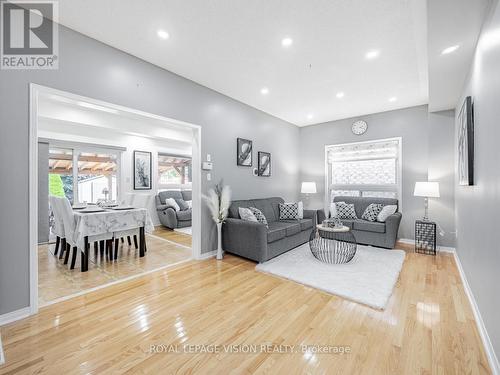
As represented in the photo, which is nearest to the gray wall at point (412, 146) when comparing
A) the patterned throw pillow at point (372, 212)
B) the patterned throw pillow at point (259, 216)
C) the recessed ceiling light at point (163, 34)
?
the patterned throw pillow at point (372, 212)

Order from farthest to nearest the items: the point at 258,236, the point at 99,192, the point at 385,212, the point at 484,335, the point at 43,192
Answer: the point at 99,192 < the point at 43,192 < the point at 385,212 < the point at 258,236 < the point at 484,335

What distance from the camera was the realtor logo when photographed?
1997mm

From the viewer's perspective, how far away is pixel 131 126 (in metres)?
5.48

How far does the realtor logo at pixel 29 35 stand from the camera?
78.6 inches

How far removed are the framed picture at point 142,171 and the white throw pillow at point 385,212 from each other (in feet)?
18.4

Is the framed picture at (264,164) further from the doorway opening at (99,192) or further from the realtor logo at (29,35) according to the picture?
the realtor logo at (29,35)

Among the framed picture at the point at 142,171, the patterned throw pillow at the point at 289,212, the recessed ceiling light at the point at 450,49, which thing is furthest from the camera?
the framed picture at the point at 142,171

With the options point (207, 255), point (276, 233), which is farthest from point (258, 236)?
point (207, 255)

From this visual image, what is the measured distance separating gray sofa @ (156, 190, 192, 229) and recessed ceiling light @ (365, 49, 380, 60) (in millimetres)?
4859

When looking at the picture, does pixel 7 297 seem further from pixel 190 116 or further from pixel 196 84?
pixel 196 84

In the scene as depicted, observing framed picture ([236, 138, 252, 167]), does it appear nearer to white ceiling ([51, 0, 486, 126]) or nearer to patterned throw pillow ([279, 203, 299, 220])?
white ceiling ([51, 0, 486, 126])

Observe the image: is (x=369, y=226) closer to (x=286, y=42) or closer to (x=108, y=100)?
(x=286, y=42)

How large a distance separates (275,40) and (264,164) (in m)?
2.66

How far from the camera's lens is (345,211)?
472 centimetres
